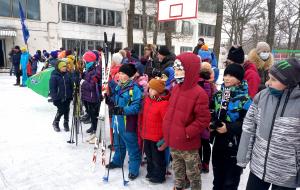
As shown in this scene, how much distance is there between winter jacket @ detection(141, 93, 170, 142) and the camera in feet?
12.7

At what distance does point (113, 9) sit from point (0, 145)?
26.5 meters

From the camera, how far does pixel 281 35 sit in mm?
35031

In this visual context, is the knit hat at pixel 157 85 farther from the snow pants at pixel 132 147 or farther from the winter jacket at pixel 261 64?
the winter jacket at pixel 261 64

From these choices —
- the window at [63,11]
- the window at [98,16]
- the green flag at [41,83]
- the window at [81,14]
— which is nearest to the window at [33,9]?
the window at [63,11]

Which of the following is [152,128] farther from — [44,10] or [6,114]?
[44,10]

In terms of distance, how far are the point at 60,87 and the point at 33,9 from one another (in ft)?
70.0

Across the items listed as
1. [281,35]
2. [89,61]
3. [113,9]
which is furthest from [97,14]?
[89,61]

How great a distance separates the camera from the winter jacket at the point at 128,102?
13.3ft

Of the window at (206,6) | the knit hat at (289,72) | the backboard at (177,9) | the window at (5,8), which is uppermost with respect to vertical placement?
the window at (206,6)

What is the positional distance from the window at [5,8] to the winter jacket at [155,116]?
23.5 meters

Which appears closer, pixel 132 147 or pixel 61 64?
pixel 132 147

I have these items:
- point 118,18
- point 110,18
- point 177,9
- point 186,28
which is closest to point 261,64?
point 177,9

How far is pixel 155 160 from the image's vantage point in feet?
13.3

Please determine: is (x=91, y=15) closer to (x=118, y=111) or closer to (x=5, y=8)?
(x=5, y=8)
